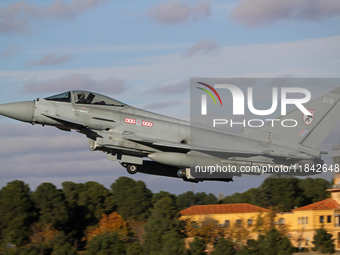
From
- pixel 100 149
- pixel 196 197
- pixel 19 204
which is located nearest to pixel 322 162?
pixel 100 149

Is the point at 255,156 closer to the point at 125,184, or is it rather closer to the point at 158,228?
the point at 158,228

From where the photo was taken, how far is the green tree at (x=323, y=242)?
62750 millimetres

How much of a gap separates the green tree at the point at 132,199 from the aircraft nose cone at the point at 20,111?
77.7m

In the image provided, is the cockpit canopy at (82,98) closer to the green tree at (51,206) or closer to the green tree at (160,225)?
the green tree at (160,225)

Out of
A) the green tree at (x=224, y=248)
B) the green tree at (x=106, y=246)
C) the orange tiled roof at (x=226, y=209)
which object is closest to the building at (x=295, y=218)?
the orange tiled roof at (x=226, y=209)

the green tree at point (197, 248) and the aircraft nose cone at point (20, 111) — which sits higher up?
the aircraft nose cone at point (20, 111)

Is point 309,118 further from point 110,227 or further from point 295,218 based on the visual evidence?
point 110,227

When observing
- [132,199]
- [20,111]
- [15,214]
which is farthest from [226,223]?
[20,111]

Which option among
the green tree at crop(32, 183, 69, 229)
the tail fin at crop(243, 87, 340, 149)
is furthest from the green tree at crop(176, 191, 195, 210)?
the tail fin at crop(243, 87, 340, 149)

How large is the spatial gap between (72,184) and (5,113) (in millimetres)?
87797

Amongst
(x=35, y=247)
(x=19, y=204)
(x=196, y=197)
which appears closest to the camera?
(x=35, y=247)

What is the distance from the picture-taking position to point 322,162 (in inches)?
955

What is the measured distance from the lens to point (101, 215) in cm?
9244

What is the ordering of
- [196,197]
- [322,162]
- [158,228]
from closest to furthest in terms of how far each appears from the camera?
[322,162], [158,228], [196,197]
